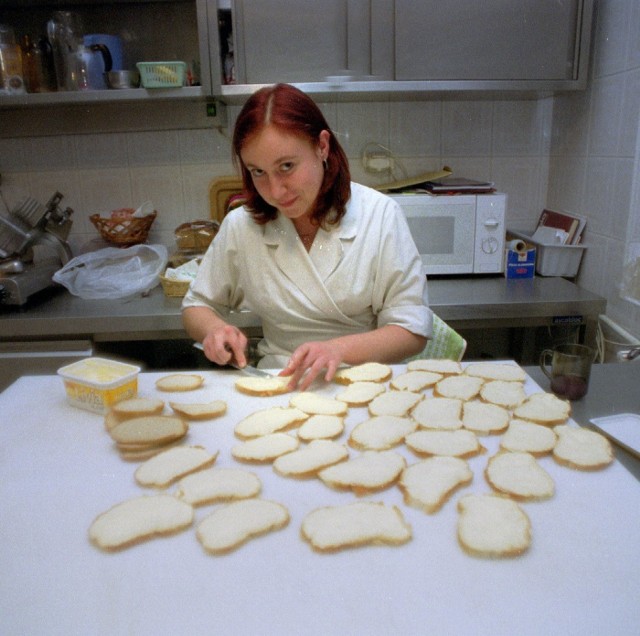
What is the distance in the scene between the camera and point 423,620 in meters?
0.62

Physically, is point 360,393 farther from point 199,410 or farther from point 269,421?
point 199,410

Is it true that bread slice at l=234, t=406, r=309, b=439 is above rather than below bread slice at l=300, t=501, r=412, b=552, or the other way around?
above

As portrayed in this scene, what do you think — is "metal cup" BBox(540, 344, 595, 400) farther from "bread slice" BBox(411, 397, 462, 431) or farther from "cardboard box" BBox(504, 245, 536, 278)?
"cardboard box" BBox(504, 245, 536, 278)

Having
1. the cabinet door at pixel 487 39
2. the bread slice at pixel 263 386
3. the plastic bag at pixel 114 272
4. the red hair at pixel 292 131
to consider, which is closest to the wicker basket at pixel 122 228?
the plastic bag at pixel 114 272

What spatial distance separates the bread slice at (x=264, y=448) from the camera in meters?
0.94

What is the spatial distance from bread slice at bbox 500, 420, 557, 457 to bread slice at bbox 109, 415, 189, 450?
1.79 feet

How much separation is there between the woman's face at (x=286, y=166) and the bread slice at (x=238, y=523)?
0.77 m

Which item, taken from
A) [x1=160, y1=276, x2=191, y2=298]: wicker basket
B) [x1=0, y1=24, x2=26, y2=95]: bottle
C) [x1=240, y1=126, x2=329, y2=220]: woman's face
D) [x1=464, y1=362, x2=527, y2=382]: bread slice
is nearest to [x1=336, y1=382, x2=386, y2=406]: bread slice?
[x1=464, y1=362, x2=527, y2=382]: bread slice

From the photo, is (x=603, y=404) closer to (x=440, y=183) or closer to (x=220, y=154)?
(x=440, y=183)

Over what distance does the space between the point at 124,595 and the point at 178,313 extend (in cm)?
141

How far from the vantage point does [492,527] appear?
752 millimetres

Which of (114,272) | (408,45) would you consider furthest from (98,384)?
(408,45)

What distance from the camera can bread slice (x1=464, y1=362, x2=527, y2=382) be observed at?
1.22 metres

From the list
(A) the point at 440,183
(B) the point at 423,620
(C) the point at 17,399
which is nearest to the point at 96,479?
(C) the point at 17,399
